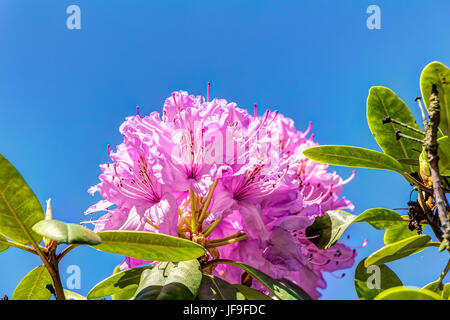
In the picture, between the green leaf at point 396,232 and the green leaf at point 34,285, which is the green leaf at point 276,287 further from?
the green leaf at point 34,285

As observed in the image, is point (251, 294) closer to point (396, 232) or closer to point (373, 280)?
point (373, 280)

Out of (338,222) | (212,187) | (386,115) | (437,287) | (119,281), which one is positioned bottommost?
(437,287)

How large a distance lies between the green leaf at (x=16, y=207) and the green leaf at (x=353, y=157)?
718 millimetres

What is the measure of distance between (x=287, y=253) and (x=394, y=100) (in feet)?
1.99

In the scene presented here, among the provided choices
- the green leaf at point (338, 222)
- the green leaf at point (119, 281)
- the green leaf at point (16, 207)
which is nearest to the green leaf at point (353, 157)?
the green leaf at point (338, 222)

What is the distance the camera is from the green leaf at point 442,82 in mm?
1262

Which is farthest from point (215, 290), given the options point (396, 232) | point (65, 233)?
point (396, 232)

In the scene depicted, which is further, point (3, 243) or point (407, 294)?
point (3, 243)

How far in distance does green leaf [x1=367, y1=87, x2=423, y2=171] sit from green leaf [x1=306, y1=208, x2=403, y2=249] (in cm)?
22

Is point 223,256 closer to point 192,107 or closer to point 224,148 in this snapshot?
point 224,148

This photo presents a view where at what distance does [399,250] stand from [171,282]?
618 millimetres

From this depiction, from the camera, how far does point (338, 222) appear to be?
1363 mm

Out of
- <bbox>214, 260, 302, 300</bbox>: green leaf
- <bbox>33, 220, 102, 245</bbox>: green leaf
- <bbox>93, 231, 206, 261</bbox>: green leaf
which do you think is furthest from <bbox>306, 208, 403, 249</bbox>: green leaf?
<bbox>33, 220, 102, 245</bbox>: green leaf
